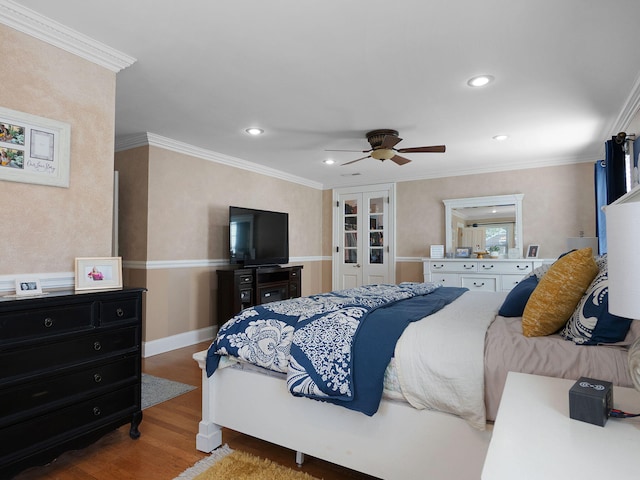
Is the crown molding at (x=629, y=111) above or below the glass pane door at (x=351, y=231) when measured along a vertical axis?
above

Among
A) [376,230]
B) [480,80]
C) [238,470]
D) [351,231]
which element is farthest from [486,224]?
[238,470]

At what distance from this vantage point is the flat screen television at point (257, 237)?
16.4 feet

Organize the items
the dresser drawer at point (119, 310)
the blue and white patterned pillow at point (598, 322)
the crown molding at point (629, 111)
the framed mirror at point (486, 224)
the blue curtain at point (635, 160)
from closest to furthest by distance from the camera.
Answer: the blue and white patterned pillow at point (598, 322), the dresser drawer at point (119, 310), the crown molding at point (629, 111), the blue curtain at point (635, 160), the framed mirror at point (486, 224)

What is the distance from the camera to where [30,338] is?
1.86m

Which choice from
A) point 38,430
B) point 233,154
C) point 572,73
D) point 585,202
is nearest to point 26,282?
point 38,430

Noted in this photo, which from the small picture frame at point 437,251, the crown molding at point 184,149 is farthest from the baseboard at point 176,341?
the small picture frame at point 437,251

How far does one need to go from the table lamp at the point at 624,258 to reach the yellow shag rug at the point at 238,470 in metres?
1.73

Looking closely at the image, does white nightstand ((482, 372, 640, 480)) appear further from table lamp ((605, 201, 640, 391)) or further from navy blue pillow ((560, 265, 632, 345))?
navy blue pillow ((560, 265, 632, 345))

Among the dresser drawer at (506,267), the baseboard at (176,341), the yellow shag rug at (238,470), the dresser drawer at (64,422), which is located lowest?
the yellow shag rug at (238,470)

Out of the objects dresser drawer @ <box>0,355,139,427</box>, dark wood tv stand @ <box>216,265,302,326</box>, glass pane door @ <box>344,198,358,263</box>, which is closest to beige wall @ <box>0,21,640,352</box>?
dark wood tv stand @ <box>216,265,302,326</box>

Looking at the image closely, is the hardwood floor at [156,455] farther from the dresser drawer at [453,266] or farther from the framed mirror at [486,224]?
the framed mirror at [486,224]

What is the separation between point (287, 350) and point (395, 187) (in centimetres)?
505

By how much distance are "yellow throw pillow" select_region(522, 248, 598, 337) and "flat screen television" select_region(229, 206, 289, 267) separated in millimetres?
3796

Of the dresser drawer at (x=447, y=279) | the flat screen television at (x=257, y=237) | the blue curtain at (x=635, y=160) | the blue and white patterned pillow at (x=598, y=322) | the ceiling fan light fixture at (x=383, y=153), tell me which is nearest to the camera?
the blue and white patterned pillow at (x=598, y=322)
